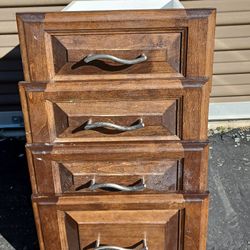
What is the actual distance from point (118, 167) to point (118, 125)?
0.53 feet


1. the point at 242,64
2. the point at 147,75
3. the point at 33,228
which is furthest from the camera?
the point at 242,64

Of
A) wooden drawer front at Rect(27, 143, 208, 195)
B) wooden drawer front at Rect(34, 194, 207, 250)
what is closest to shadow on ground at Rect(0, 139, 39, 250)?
wooden drawer front at Rect(34, 194, 207, 250)

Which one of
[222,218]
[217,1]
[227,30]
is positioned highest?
[217,1]

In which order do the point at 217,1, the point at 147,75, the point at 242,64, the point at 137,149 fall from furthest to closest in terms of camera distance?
the point at 242,64
the point at 217,1
the point at 137,149
the point at 147,75

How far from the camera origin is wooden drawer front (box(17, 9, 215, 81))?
1.32 meters

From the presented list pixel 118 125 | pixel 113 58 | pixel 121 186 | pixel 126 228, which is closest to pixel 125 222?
pixel 126 228

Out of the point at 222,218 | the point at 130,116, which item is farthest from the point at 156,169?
the point at 222,218

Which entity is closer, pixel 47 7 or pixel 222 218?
pixel 222 218

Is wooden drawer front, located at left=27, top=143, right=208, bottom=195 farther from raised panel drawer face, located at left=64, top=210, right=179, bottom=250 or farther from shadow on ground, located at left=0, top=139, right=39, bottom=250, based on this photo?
shadow on ground, located at left=0, top=139, right=39, bottom=250

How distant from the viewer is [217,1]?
2537 mm

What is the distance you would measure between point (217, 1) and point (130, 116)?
137 cm

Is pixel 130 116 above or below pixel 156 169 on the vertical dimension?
above

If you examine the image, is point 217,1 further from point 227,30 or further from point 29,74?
point 29,74

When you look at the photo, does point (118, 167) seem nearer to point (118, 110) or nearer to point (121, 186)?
point (121, 186)
